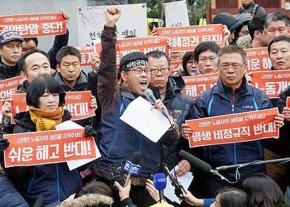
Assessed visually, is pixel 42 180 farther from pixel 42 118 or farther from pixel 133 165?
pixel 133 165

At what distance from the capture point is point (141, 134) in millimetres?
5746

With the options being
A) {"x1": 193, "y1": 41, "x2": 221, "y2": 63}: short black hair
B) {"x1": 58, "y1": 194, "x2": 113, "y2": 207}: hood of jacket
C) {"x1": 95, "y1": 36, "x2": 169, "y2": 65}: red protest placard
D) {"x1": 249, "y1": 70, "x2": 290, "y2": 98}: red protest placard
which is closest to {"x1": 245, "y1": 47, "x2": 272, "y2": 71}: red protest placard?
{"x1": 193, "y1": 41, "x2": 221, "y2": 63}: short black hair

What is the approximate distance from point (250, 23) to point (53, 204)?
4.25 metres

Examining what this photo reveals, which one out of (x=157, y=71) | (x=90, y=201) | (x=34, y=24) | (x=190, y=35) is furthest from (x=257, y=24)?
(x=90, y=201)

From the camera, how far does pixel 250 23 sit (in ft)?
27.6

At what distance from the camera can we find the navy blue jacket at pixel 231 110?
5824 mm

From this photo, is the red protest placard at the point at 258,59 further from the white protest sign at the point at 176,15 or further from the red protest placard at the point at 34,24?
the red protest placard at the point at 34,24

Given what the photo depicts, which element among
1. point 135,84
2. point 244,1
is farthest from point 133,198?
point 244,1

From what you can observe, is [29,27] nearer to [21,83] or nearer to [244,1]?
[21,83]

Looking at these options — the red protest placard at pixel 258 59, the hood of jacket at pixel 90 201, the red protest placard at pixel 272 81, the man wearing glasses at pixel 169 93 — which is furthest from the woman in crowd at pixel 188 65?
the hood of jacket at pixel 90 201

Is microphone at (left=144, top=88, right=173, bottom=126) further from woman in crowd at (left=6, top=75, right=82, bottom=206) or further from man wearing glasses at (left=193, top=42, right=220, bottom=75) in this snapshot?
man wearing glasses at (left=193, top=42, right=220, bottom=75)

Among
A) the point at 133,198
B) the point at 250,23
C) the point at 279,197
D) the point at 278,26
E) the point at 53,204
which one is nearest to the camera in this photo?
the point at 279,197

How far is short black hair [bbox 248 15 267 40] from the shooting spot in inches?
315

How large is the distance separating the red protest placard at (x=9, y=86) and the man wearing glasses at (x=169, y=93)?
146cm
